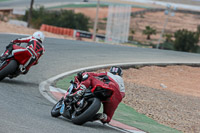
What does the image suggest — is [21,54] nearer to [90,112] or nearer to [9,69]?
[9,69]

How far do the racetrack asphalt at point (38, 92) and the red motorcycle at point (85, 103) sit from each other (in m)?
0.16

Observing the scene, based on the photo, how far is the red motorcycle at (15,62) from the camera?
10349 millimetres

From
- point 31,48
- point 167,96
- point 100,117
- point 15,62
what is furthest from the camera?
point 167,96

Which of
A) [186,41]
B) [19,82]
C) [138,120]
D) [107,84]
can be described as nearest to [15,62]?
[19,82]

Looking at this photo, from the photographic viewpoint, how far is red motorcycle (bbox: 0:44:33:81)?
1035 centimetres

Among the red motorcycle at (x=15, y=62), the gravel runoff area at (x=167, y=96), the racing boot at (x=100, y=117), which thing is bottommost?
the gravel runoff area at (x=167, y=96)

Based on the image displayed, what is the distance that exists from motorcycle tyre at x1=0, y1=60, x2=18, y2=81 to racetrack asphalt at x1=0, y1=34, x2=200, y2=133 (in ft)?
0.84

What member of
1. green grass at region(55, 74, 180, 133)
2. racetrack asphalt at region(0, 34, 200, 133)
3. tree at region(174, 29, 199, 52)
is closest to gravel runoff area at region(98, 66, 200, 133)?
green grass at region(55, 74, 180, 133)

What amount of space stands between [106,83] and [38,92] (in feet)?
12.3

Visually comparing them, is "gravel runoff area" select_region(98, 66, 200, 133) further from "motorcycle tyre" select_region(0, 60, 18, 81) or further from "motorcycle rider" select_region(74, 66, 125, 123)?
"motorcycle tyre" select_region(0, 60, 18, 81)

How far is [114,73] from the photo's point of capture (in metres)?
7.59

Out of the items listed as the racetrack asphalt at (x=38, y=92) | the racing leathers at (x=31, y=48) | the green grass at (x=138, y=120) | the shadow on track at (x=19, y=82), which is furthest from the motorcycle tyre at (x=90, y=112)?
the shadow on track at (x=19, y=82)

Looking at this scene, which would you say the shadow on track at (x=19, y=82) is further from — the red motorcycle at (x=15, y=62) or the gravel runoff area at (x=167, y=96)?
the gravel runoff area at (x=167, y=96)

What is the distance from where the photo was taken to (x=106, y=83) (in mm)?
7289
